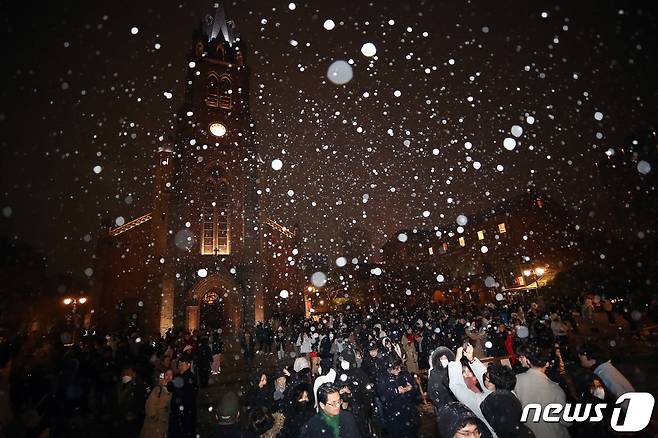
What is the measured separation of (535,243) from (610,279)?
25.4m

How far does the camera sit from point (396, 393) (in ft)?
18.6

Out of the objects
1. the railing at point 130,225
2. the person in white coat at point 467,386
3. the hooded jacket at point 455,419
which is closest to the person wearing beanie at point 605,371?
the person in white coat at point 467,386

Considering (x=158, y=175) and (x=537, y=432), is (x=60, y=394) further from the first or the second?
(x=158, y=175)

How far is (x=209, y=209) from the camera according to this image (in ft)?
83.9

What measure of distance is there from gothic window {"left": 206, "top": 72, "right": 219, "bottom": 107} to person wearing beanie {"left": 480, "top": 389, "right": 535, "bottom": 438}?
2998 cm

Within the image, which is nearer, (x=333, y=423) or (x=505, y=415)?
(x=505, y=415)

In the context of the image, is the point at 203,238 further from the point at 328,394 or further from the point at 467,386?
the point at 328,394

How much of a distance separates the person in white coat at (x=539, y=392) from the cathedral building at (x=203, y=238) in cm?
1949

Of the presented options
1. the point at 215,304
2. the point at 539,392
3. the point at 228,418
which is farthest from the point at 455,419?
the point at 215,304

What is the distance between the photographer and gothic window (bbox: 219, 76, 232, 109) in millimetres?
29312

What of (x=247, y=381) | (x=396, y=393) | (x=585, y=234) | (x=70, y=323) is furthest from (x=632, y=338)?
(x=585, y=234)

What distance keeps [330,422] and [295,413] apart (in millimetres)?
1453

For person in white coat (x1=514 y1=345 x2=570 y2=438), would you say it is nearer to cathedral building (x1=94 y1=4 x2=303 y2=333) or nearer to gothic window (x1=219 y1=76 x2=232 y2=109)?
cathedral building (x1=94 y1=4 x2=303 y2=333)

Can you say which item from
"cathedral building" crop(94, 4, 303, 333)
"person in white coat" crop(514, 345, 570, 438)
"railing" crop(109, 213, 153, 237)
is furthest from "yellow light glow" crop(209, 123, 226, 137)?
"person in white coat" crop(514, 345, 570, 438)
